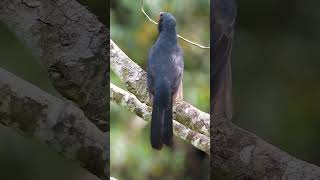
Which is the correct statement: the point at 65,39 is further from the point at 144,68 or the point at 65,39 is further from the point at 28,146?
the point at 28,146

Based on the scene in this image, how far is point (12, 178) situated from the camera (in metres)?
2.27

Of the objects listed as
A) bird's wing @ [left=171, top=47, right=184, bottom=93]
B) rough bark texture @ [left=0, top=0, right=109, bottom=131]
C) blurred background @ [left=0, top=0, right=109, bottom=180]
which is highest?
rough bark texture @ [left=0, top=0, right=109, bottom=131]

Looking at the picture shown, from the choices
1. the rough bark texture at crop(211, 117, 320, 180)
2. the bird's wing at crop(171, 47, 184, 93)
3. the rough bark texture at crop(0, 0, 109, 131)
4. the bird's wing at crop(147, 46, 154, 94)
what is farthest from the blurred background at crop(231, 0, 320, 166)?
the rough bark texture at crop(0, 0, 109, 131)

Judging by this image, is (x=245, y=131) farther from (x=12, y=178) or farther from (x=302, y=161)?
(x=12, y=178)

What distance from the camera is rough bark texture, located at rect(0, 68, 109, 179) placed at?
1.71m

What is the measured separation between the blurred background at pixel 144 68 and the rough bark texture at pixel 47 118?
0.93 feet

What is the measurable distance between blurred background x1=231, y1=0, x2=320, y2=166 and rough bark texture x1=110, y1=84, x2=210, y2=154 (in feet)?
0.57

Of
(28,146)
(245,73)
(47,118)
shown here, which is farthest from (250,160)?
(28,146)

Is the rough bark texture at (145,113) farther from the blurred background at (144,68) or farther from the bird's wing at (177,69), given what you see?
the bird's wing at (177,69)

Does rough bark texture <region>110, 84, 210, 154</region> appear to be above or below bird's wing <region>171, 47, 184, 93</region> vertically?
below

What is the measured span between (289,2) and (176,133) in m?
0.71

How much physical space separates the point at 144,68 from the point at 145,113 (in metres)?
0.19

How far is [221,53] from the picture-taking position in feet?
7.00

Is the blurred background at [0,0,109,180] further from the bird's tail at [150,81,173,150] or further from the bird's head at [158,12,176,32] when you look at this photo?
the bird's tail at [150,81,173,150]
